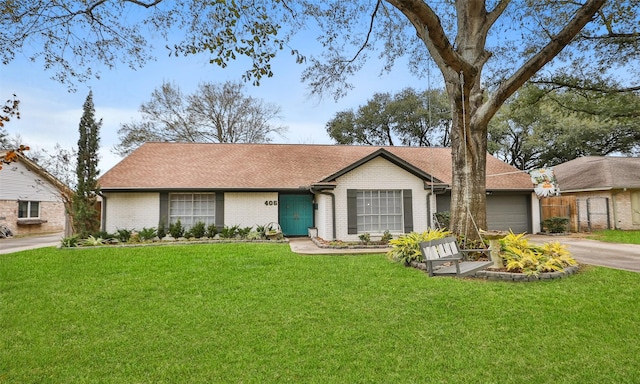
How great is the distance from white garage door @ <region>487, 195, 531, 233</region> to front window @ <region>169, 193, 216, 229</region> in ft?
44.2

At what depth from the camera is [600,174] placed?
19.5 metres

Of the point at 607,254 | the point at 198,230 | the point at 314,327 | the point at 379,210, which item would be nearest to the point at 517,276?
the point at 314,327

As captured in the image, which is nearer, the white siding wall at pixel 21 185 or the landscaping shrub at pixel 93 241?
the landscaping shrub at pixel 93 241

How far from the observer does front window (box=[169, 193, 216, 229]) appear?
15.4 metres

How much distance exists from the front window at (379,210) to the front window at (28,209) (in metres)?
20.6

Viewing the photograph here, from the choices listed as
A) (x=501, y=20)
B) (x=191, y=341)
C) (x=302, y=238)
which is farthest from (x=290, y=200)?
(x=191, y=341)

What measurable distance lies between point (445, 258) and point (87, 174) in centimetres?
1415

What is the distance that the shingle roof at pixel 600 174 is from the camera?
721 inches

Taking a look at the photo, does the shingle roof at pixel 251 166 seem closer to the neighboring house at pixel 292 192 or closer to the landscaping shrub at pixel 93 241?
the neighboring house at pixel 292 192

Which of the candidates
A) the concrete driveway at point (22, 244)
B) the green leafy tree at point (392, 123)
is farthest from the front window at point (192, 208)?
the green leafy tree at point (392, 123)

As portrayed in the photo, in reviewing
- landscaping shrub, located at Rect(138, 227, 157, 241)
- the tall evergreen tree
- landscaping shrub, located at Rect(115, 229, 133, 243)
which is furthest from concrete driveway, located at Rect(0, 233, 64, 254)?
landscaping shrub, located at Rect(138, 227, 157, 241)

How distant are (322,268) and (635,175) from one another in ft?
66.7

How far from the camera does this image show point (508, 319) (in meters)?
5.01

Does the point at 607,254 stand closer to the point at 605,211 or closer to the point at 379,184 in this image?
the point at 379,184
